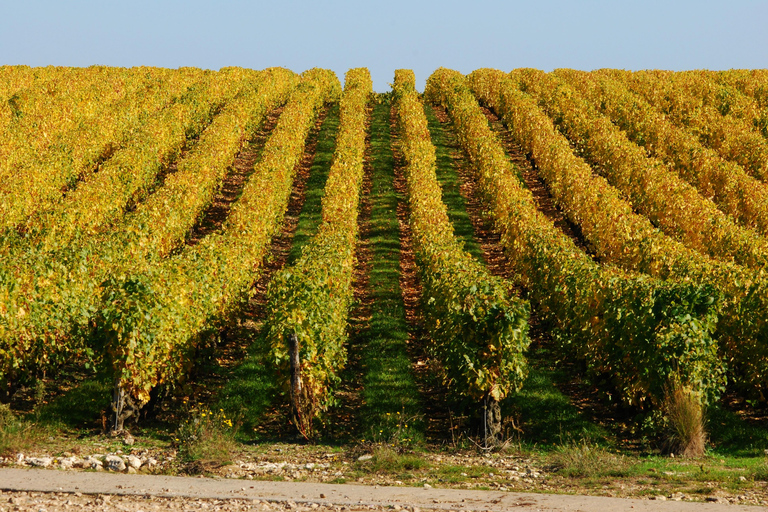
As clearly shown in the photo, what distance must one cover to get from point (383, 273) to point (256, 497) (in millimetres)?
13390

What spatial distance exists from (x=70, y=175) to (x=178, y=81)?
25741 millimetres

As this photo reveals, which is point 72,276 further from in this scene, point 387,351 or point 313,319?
point 387,351

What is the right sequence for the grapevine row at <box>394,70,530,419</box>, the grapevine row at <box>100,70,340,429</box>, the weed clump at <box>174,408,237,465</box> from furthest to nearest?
1. the grapevine row at <box>100,70,340,429</box>
2. the grapevine row at <box>394,70,530,419</box>
3. the weed clump at <box>174,408,237,465</box>

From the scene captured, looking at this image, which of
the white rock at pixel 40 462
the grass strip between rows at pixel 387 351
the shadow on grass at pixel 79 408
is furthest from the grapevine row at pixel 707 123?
the white rock at pixel 40 462

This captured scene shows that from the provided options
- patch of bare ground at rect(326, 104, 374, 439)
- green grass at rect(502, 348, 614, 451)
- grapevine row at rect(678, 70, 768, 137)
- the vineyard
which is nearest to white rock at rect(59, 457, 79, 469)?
the vineyard

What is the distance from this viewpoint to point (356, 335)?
1873cm

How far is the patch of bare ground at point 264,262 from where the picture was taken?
16188 mm

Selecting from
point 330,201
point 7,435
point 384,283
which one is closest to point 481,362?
point 7,435

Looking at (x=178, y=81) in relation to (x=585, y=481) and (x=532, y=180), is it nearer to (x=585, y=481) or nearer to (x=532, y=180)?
(x=532, y=180)

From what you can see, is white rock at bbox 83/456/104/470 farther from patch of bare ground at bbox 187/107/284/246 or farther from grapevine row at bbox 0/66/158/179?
grapevine row at bbox 0/66/158/179

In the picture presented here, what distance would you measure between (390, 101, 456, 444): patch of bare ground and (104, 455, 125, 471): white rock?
5.12 metres

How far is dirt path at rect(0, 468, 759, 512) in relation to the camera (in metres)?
9.69

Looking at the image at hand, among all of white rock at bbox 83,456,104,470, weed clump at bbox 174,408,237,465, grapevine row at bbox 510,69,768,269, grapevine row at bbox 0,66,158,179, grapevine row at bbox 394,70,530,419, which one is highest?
grapevine row at bbox 0,66,158,179

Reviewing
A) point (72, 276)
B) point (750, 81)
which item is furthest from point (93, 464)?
point (750, 81)
